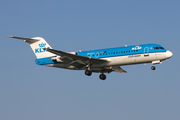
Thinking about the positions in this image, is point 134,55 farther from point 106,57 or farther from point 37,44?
point 37,44

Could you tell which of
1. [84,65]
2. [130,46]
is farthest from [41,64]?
[130,46]

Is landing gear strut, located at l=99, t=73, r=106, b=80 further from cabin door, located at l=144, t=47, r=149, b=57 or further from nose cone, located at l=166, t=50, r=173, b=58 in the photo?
nose cone, located at l=166, t=50, r=173, b=58

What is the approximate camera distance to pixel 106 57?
39.8m

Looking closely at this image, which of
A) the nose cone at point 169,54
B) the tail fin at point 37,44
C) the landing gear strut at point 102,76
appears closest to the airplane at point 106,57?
the nose cone at point 169,54

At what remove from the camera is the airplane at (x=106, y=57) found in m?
38.3

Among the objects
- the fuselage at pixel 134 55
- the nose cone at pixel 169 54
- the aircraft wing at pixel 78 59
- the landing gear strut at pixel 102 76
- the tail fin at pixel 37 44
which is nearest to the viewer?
the nose cone at pixel 169 54

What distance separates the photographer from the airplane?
38281 mm

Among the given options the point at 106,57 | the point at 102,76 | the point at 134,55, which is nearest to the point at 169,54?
the point at 134,55

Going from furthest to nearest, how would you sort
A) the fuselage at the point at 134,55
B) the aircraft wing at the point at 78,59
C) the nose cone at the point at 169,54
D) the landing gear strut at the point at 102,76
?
the landing gear strut at the point at 102,76
the aircraft wing at the point at 78,59
the fuselage at the point at 134,55
the nose cone at the point at 169,54

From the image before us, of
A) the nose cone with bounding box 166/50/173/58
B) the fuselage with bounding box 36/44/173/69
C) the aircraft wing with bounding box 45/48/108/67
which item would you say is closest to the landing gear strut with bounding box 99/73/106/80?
the fuselage with bounding box 36/44/173/69

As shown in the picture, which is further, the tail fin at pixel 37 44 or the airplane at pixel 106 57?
the tail fin at pixel 37 44

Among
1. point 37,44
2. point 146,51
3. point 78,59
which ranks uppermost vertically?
point 37,44

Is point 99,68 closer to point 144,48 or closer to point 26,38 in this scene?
point 144,48

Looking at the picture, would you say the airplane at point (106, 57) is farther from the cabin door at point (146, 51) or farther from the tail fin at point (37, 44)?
the tail fin at point (37, 44)
